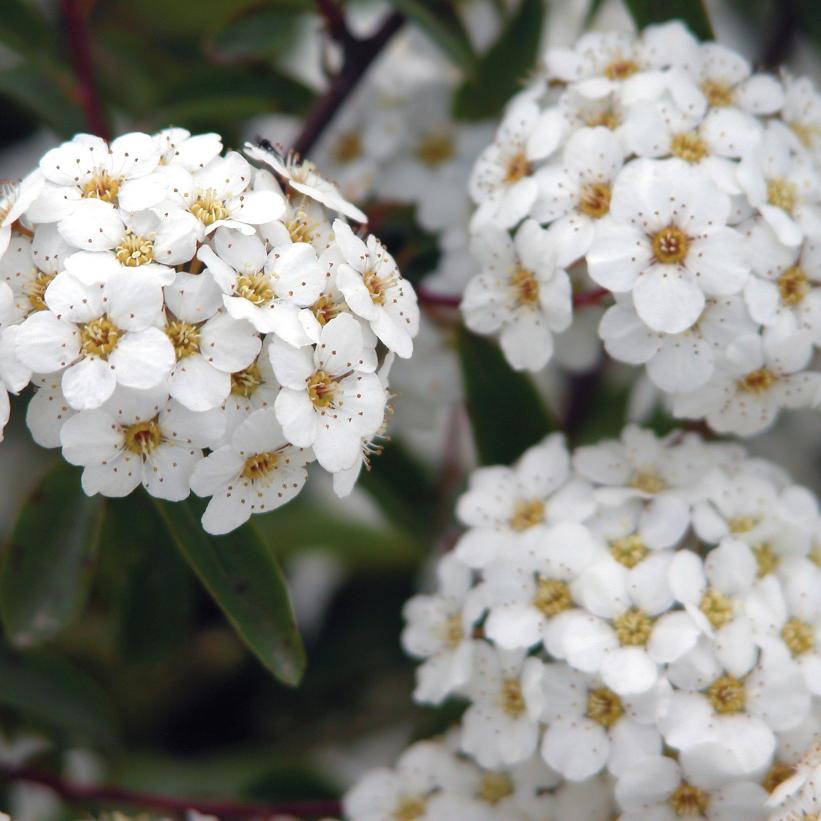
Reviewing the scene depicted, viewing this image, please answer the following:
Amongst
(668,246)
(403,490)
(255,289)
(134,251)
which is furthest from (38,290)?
(403,490)

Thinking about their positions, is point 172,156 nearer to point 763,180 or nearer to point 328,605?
point 763,180

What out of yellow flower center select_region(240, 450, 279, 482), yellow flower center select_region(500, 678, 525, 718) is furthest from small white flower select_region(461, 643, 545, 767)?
yellow flower center select_region(240, 450, 279, 482)

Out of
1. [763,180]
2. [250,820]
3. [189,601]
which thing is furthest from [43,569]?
[763,180]

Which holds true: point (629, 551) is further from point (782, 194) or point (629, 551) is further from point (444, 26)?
point (444, 26)

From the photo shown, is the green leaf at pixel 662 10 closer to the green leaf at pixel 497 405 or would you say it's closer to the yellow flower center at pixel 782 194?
the yellow flower center at pixel 782 194

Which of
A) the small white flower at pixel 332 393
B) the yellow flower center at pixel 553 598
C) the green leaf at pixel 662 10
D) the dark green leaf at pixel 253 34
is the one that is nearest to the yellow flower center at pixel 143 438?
the small white flower at pixel 332 393

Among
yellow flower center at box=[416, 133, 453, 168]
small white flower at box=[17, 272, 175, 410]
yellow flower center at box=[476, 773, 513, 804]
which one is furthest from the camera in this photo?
yellow flower center at box=[416, 133, 453, 168]

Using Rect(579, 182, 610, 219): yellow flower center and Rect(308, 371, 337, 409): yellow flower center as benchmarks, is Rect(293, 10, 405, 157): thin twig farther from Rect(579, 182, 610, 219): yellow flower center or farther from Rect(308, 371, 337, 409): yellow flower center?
Rect(308, 371, 337, 409): yellow flower center
